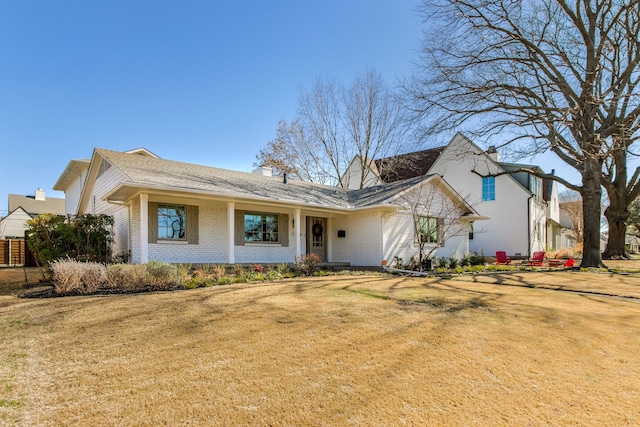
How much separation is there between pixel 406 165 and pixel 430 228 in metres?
13.1

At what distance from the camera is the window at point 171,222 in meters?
12.3

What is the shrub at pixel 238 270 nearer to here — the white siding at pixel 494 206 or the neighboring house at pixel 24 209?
the white siding at pixel 494 206

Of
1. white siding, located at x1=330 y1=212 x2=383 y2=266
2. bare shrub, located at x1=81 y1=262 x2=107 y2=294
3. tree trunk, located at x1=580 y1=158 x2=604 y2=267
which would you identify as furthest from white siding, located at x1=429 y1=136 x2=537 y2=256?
bare shrub, located at x1=81 y1=262 x2=107 y2=294

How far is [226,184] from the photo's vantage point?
1367 cm

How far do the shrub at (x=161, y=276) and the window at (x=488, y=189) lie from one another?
22.0m

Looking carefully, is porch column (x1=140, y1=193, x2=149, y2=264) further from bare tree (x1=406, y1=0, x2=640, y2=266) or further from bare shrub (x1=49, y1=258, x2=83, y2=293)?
bare tree (x1=406, y1=0, x2=640, y2=266)

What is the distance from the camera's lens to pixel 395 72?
17.2 m

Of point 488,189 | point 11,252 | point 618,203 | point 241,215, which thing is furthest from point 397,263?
point 11,252

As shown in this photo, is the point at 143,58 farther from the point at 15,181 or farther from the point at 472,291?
the point at 15,181

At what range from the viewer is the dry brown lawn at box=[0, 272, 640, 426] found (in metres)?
2.99

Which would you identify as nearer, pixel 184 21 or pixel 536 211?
pixel 184 21

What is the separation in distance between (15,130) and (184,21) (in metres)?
13.1

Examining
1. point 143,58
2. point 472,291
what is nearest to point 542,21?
point 472,291

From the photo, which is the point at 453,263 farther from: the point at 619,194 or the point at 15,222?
the point at 15,222
